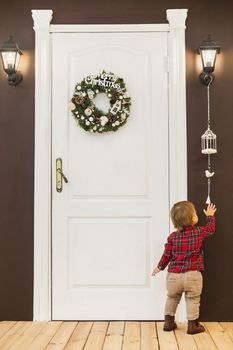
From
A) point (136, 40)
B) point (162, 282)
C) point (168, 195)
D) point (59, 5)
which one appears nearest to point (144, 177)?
point (168, 195)

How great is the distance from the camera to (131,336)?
312cm

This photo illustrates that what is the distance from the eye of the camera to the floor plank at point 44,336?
292 centimetres

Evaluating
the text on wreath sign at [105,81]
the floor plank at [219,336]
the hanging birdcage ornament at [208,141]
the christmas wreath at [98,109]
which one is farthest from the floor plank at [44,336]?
the text on wreath sign at [105,81]

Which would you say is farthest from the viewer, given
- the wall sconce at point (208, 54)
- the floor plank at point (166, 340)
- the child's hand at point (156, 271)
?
the wall sconce at point (208, 54)

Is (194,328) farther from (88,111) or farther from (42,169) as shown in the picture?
(88,111)

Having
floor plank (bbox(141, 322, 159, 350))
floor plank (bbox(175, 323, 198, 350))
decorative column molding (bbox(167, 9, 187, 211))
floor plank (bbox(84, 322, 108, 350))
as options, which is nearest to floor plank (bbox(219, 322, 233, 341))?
floor plank (bbox(175, 323, 198, 350))

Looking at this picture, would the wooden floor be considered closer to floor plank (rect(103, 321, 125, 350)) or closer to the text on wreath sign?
floor plank (rect(103, 321, 125, 350))

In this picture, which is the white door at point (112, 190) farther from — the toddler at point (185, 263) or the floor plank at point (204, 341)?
the floor plank at point (204, 341)

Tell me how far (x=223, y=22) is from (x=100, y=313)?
8.05 feet

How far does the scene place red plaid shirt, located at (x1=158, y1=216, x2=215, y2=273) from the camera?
10.5 ft

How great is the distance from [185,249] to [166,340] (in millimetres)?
624

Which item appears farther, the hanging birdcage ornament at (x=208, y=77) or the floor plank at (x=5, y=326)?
the hanging birdcage ornament at (x=208, y=77)

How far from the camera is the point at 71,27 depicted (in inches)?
141

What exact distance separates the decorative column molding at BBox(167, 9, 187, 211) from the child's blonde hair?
0.26 meters
